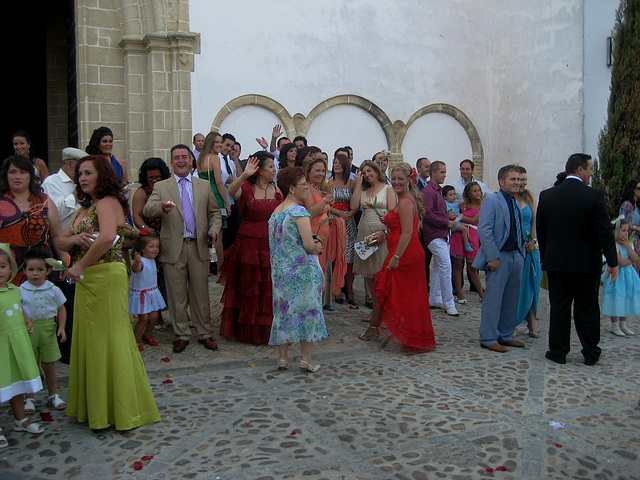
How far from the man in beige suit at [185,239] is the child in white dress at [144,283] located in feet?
0.34

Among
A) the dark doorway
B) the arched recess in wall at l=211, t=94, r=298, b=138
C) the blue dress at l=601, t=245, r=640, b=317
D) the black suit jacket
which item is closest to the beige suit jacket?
the black suit jacket

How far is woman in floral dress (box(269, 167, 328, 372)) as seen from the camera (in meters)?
5.39

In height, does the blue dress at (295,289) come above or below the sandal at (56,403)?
above

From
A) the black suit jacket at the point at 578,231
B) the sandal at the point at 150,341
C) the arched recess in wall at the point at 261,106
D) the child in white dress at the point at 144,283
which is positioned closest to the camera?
the black suit jacket at the point at 578,231

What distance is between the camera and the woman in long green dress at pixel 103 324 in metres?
4.26

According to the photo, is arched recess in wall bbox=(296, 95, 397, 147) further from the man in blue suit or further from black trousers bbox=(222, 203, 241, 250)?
the man in blue suit

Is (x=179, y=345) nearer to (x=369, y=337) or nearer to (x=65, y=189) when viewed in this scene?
(x=65, y=189)

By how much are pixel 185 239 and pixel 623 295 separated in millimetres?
4760

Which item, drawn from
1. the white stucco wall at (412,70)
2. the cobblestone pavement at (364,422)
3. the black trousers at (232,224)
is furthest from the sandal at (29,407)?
the white stucco wall at (412,70)

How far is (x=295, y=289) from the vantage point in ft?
17.9

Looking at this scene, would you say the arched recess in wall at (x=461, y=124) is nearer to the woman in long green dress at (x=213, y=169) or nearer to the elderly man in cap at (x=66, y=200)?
the woman in long green dress at (x=213, y=169)

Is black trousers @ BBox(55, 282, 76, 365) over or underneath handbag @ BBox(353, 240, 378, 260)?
underneath

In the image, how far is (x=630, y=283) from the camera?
7.09 meters

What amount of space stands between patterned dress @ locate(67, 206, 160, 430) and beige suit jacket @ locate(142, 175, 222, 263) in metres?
1.68
